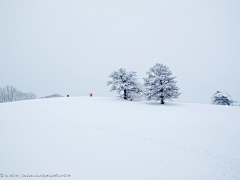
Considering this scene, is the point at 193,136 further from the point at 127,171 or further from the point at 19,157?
the point at 19,157

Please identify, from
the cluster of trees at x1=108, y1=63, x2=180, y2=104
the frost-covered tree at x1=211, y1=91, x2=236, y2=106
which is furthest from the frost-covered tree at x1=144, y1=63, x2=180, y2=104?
the frost-covered tree at x1=211, y1=91, x2=236, y2=106

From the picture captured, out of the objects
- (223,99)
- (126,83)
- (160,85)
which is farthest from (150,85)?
(223,99)

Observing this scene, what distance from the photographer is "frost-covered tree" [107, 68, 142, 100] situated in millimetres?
27578

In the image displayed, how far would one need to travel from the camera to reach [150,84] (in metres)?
25.9

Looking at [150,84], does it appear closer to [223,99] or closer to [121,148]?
[121,148]

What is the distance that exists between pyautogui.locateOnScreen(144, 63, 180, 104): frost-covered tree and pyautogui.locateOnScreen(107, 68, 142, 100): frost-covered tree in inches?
116

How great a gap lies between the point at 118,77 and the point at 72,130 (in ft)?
60.5

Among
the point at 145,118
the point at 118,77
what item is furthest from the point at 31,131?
the point at 118,77

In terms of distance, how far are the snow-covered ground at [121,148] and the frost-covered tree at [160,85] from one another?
9.83 m

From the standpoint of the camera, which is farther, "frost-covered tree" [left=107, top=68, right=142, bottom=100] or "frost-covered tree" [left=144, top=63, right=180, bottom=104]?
"frost-covered tree" [left=107, top=68, right=142, bottom=100]

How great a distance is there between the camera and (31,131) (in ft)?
39.4

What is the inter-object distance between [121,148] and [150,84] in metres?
18.5

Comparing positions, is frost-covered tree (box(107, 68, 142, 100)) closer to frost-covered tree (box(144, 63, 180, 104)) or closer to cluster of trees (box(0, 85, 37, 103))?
frost-covered tree (box(144, 63, 180, 104))

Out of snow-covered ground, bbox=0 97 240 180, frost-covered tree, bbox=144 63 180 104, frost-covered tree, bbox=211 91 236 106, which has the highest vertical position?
frost-covered tree, bbox=144 63 180 104
